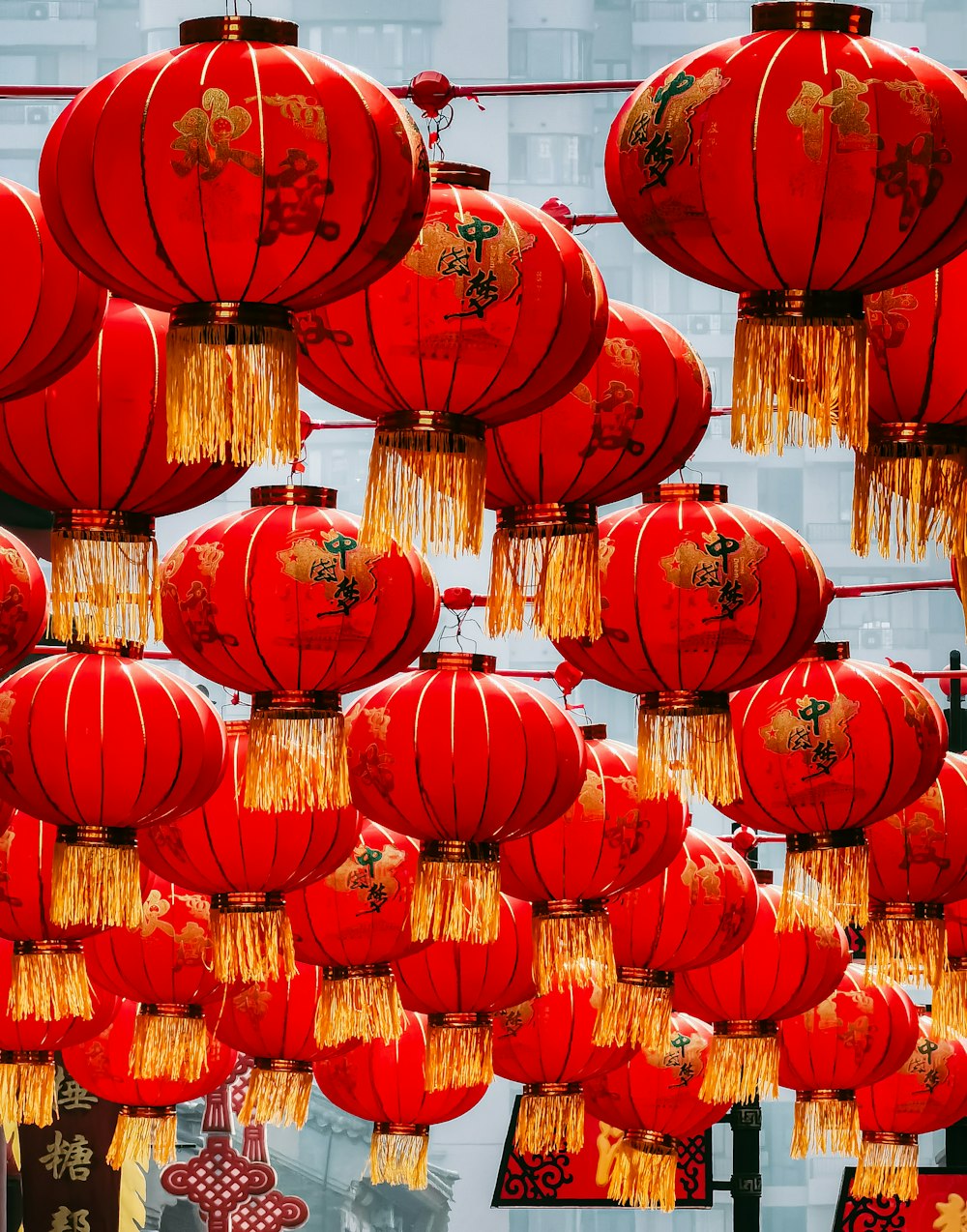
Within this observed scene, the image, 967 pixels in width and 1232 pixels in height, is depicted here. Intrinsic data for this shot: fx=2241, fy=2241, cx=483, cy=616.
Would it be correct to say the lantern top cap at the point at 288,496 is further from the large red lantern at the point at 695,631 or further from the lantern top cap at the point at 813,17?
the lantern top cap at the point at 813,17

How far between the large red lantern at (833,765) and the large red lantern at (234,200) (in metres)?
2.18

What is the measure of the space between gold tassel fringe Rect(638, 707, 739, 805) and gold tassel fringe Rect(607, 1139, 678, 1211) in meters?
2.76

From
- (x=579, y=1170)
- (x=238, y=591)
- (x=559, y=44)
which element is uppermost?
(x=559, y=44)

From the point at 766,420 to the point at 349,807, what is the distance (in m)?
2.04

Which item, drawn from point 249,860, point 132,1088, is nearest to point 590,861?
point 249,860

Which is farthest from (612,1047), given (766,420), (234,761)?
(766,420)

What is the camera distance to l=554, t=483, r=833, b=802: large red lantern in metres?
3.90

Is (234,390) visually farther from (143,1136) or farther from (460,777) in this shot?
(143,1136)

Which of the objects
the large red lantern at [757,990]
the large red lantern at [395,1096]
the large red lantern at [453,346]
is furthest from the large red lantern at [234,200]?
the large red lantern at [395,1096]

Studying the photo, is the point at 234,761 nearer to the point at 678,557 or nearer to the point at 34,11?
the point at 678,557

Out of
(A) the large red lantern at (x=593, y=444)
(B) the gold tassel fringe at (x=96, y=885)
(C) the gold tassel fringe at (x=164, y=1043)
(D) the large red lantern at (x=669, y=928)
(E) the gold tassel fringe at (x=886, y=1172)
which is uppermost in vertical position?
(A) the large red lantern at (x=593, y=444)

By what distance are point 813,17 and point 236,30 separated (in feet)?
2.19

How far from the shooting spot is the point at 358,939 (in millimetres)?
4883

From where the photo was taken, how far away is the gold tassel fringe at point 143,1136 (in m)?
6.02
